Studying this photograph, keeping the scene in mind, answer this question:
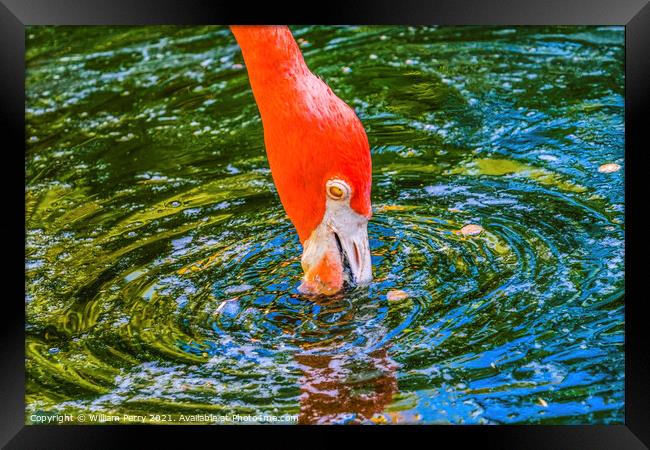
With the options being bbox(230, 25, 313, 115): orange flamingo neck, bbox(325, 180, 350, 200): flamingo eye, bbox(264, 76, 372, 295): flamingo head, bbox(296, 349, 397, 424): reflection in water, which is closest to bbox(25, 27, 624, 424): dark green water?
bbox(296, 349, 397, 424): reflection in water

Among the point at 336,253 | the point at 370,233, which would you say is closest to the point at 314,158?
the point at 336,253

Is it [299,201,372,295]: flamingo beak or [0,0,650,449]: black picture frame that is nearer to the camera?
[0,0,650,449]: black picture frame

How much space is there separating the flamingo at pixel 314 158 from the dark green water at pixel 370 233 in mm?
151

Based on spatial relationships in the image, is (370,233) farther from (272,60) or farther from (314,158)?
(272,60)

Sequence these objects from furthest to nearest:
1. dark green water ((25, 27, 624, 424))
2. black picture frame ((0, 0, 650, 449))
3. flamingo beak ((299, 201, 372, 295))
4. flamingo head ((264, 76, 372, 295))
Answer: flamingo beak ((299, 201, 372, 295)) → flamingo head ((264, 76, 372, 295)) → dark green water ((25, 27, 624, 424)) → black picture frame ((0, 0, 650, 449))

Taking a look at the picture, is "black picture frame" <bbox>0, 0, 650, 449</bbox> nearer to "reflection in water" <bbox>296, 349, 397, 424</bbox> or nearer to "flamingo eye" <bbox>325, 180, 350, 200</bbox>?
"reflection in water" <bbox>296, 349, 397, 424</bbox>

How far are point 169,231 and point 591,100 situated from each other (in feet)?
7.04

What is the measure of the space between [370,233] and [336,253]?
21.3 inches

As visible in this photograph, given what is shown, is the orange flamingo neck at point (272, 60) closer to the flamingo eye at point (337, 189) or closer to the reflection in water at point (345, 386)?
the flamingo eye at point (337, 189)

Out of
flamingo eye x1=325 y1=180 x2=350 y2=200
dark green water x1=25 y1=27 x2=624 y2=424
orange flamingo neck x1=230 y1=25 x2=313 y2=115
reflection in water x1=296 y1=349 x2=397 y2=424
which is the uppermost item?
orange flamingo neck x1=230 y1=25 x2=313 y2=115

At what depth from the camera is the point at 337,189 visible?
377 cm

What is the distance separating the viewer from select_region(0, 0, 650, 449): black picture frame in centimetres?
339
